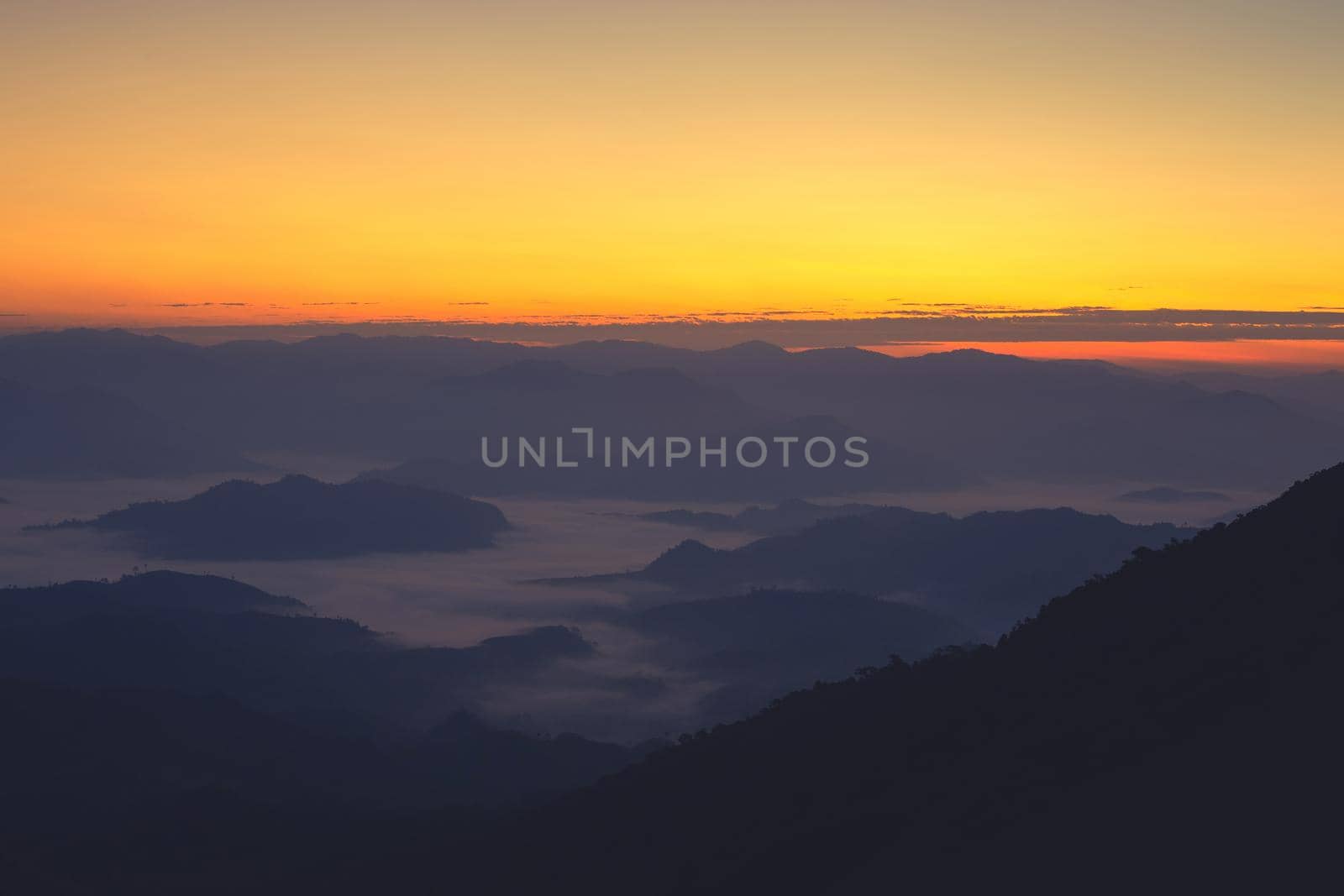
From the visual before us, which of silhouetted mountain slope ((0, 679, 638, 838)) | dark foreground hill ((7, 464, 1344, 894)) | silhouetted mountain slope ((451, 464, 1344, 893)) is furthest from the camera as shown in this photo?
silhouetted mountain slope ((0, 679, 638, 838))

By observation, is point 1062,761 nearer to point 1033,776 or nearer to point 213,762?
point 1033,776

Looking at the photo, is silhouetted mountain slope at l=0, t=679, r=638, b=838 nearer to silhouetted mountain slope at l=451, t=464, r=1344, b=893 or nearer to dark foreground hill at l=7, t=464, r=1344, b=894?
dark foreground hill at l=7, t=464, r=1344, b=894

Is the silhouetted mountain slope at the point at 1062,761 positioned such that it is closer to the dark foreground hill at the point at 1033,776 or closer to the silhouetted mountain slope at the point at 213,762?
the dark foreground hill at the point at 1033,776

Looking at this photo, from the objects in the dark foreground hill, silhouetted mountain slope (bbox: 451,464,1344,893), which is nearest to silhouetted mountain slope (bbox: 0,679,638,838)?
the dark foreground hill

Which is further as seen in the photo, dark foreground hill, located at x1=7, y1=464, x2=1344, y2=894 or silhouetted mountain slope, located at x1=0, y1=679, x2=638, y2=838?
silhouetted mountain slope, located at x1=0, y1=679, x2=638, y2=838

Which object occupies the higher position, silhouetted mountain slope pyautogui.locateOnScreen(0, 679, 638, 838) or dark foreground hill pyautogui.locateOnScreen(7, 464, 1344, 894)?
dark foreground hill pyautogui.locateOnScreen(7, 464, 1344, 894)

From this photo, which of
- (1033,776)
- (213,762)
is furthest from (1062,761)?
(213,762)

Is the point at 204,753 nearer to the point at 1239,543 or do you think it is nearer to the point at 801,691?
the point at 801,691

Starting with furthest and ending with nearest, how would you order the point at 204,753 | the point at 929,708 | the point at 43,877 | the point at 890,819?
the point at 204,753, the point at 43,877, the point at 929,708, the point at 890,819

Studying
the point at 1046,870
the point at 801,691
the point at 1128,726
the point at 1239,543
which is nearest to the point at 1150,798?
the point at 1046,870
